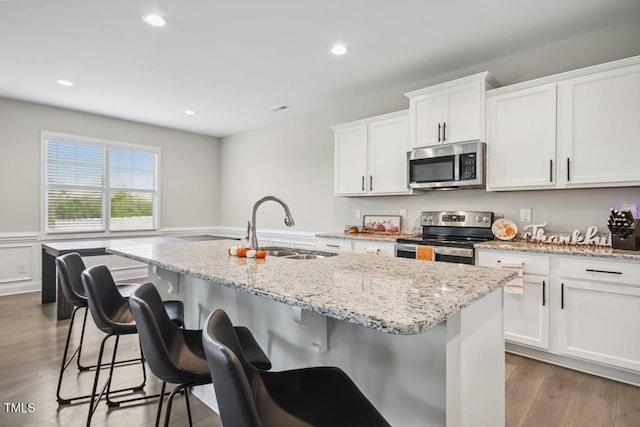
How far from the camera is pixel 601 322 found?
7.59 ft

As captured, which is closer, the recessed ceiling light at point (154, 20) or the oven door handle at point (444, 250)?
the recessed ceiling light at point (154, 20)

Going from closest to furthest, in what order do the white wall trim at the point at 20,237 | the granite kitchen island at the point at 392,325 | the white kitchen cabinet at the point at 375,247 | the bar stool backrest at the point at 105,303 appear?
the granite kitchen island at the point at 392,325 < the bar stool backrest at the point at 105,303 < the white kitchen cabinet at the point at 375,247 < the white wall trim at the point at 20,237

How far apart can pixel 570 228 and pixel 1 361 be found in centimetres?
460

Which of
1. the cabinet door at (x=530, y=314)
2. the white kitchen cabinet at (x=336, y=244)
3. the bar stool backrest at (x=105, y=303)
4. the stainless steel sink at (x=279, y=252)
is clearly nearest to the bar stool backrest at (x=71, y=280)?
the bar stool backrest at (x=105, y=303)

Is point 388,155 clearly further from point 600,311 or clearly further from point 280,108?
point 600,311

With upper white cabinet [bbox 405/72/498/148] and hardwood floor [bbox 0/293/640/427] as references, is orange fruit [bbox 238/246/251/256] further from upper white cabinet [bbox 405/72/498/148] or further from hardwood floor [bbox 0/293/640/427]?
upper white cabinet [bbox 405/72/498/148]

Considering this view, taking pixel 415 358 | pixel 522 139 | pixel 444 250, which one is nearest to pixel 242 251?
pixel 415 358

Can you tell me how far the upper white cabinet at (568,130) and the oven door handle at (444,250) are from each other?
2.13 feet

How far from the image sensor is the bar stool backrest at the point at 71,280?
2.23 metres

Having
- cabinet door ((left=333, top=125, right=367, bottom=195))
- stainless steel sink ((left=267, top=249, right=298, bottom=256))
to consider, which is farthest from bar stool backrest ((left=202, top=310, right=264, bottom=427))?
cabinet door ((left=333, top=125, right=367, bottom=195))

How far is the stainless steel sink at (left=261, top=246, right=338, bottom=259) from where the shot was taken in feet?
7.25

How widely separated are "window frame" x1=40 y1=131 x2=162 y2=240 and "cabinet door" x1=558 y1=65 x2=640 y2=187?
5579mm

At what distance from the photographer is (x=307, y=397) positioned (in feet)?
3.42

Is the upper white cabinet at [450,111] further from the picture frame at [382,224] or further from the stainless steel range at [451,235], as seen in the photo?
the picture frame at [382,224]
